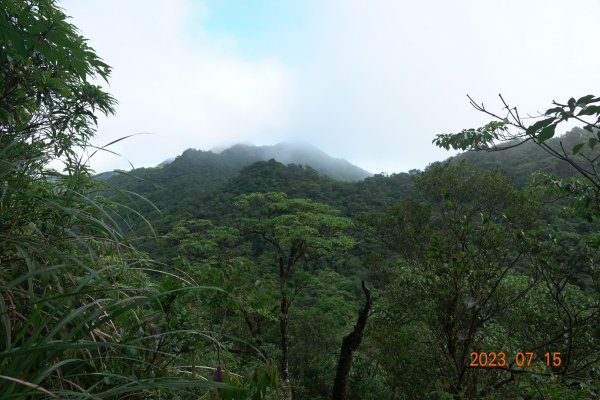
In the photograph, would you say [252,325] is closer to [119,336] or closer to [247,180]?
[119,336]

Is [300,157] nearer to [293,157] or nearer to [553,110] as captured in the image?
[293,157]

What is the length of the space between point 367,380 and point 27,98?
7979 millimetres

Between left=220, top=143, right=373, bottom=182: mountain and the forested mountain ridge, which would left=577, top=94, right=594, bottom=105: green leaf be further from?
left=220, top=143, right=373, bottom=182: mountain

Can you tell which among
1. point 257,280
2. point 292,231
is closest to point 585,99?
point 257,280

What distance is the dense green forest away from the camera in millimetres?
775

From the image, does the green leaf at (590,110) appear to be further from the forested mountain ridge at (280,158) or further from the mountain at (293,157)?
the mountain at (293,157)

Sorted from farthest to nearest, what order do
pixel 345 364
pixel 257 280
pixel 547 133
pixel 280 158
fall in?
pixel 280 158 → pixel 257 280 → pixel 345 364 → pixel 547 133
